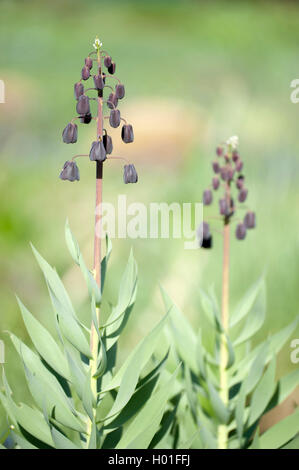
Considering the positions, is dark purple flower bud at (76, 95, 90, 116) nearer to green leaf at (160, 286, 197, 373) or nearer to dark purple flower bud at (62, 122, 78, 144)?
dark purple flower bud at (62, 122, 78, 144)

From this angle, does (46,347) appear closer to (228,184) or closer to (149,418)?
(149,418)

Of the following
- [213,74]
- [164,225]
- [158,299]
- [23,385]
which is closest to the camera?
[23,385]

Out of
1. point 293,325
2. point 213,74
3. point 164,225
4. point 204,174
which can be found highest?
point 213,74

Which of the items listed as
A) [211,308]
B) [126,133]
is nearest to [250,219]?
[211,308]

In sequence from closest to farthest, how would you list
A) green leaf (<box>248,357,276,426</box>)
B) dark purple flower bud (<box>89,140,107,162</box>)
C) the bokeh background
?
dark purple flower bud (<box>89,140,107,162</box>) → green leaf (<box>248,357,276,426</box>) → the bokeh background

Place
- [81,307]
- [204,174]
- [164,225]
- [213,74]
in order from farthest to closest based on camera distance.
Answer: [213,74] < [204,174] < [164,225] < [81,307]

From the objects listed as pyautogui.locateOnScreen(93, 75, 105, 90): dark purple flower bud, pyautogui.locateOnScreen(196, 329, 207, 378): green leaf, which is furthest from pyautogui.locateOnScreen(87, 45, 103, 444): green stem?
pyautogui.locateOnScreen(196, 329, 207, 378): green leaf

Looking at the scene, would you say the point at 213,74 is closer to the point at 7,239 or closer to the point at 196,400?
the point at 7,239

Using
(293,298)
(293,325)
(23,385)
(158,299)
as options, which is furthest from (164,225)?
(293,325)
